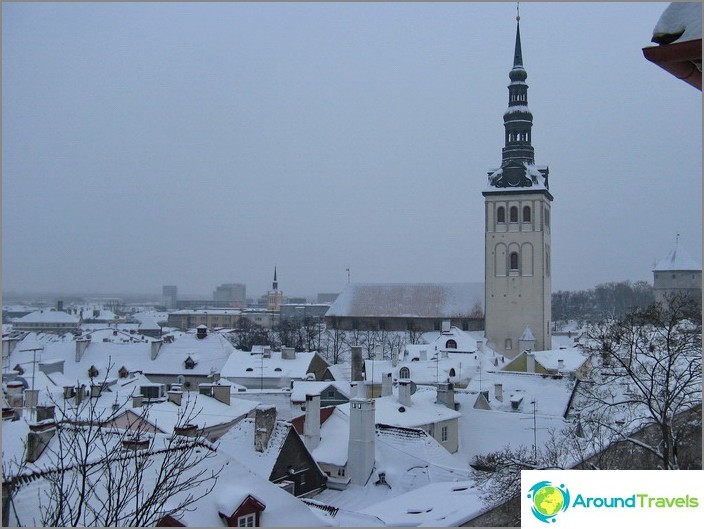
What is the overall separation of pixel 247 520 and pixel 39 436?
10.3 ft

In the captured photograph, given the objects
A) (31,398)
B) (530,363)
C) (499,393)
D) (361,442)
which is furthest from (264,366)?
(361,442)

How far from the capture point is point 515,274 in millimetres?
47625

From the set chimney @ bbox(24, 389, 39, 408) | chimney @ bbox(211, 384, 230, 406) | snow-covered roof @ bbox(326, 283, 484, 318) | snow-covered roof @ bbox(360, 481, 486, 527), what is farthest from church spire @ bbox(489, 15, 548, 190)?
snow-covered roof @ bbox(360, 481, 486, 527)

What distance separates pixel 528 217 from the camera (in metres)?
47.6

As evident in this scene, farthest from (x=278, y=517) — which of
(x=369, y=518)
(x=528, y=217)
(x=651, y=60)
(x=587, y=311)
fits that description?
(x=587, y=311)

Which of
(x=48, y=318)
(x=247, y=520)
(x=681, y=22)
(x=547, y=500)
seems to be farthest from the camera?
(x=48, y=318)

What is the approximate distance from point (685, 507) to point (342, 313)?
176ft

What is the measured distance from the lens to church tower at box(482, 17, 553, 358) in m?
47.1

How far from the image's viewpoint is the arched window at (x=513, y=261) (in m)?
47.8

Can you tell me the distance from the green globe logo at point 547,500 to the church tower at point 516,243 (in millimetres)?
41854

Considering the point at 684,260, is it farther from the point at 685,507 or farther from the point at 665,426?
the point at 685,507

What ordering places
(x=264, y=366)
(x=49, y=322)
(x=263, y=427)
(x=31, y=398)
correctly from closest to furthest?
(x=263, y=427) < (x=31, y=398) < (x=264, y=366) < (x=49, y=322)

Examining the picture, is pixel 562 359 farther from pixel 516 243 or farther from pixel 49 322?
pixel 49 322

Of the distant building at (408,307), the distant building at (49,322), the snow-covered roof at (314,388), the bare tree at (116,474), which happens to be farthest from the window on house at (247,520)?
the distant building at (49,322)
